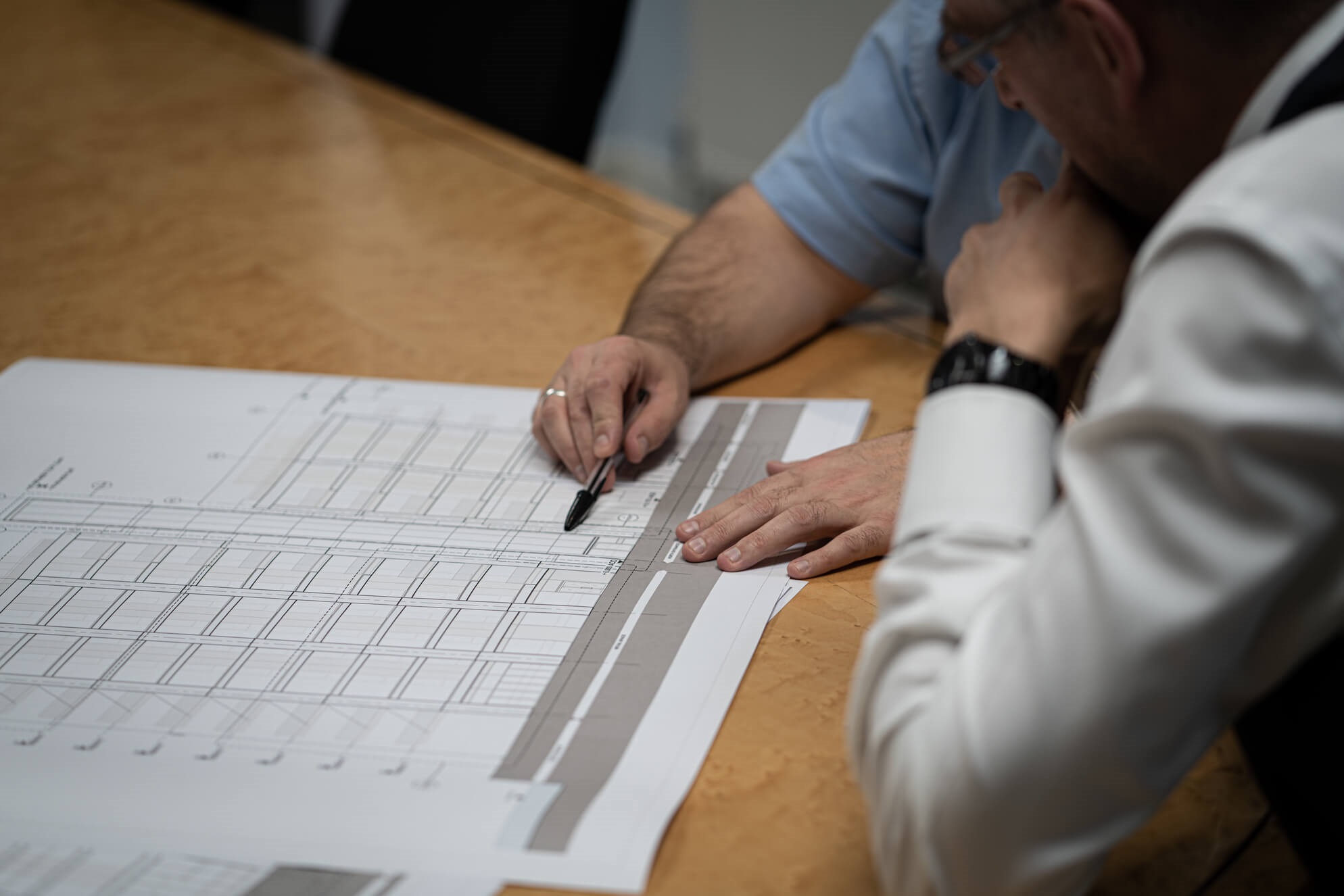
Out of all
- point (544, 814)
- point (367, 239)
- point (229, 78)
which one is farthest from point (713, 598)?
point (229, 78)

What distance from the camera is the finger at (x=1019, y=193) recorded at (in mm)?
745

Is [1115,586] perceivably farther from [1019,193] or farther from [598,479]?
[598,479]

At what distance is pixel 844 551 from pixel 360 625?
0.35 meters

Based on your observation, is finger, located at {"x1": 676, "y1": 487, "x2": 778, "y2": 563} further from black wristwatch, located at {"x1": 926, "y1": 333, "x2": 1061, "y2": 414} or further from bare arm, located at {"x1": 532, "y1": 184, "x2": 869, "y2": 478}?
black wristwatch, located at {"x1": 926, "y1": 333, "x2": 1061, "y2": 414}

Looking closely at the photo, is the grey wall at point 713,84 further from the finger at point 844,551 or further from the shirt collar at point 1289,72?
the shirt collar at point 1289,72

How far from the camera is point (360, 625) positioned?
31.7 inches

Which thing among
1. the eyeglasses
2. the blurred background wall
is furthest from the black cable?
the blurred background wall

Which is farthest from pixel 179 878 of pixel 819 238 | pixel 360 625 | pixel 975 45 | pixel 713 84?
pixel 713 84

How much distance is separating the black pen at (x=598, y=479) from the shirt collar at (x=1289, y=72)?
54 cm

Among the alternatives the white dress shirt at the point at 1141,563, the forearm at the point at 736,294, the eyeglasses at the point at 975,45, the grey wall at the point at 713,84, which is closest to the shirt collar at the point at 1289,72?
the white dress shirt at the point at 1141,563

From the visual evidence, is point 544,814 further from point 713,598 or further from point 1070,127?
point 1070,127

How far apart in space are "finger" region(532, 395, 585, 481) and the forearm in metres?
0.15

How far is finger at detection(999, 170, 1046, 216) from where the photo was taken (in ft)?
2.44

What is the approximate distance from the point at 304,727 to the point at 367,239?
872 mm
